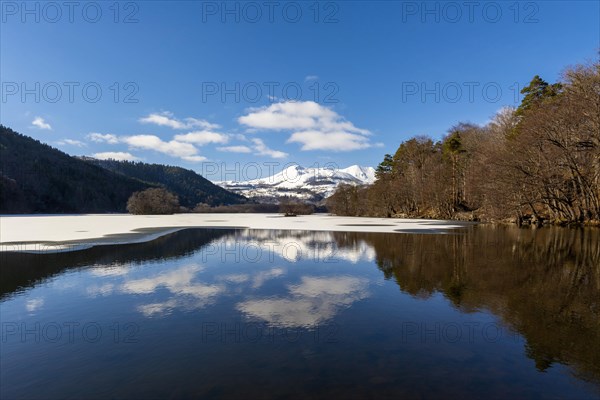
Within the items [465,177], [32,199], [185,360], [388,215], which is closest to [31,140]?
[32,199]

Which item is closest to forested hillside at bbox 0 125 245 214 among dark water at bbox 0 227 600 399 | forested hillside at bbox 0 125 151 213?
forested hillside at bbox 0 125 151 213

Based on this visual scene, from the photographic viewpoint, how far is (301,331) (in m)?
7.23

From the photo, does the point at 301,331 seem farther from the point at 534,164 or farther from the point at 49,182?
the point at 49,182

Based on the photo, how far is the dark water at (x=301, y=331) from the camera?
4926 millimetres

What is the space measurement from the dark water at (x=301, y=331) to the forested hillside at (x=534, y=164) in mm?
Answer: 29243

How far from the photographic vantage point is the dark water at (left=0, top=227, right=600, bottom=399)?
493 cm

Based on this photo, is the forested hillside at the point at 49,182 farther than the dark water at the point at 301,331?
Yes

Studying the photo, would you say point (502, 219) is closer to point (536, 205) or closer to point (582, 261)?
point (536, 205)

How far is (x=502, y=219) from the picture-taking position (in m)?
48.4

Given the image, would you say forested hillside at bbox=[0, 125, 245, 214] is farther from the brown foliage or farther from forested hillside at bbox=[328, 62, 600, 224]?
forested hillside at bbox=[328, 62, 600, 224]

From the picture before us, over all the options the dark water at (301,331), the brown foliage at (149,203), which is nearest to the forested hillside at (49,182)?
the brown foliage at (149,203)

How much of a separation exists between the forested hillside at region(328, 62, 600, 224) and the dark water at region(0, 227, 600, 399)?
1151 inches

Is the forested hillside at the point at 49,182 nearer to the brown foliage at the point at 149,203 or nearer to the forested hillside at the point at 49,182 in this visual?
the forested hillside at the point at 49,182

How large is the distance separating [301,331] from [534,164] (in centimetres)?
4456
